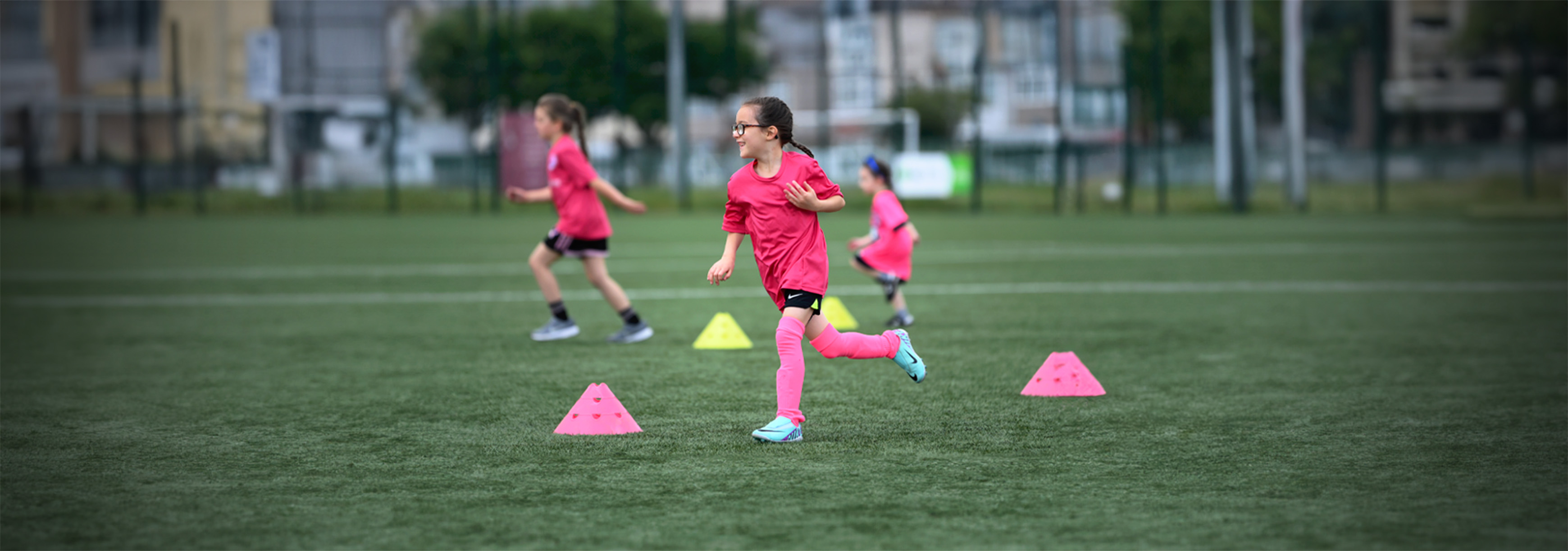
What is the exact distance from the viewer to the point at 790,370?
230 inches

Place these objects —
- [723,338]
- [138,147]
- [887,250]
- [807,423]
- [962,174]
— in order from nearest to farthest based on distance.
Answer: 1. [807,423]
2. [723,338]
3. [887,250]
4. [962,174]
5. [138,147]

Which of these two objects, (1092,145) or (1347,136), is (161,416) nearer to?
(1092,145)

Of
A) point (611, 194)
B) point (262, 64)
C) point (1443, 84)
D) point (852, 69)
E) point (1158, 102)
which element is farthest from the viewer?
point (262, 64)

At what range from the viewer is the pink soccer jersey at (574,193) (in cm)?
948

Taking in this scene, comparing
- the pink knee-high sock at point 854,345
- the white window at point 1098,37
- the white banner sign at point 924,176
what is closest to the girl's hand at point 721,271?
the pink knee-high sock at point 854,345

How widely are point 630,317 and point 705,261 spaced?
7769 millimetres

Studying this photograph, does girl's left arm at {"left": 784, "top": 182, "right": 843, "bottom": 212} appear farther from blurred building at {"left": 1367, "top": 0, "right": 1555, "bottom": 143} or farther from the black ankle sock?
blurred building at {"left": 1367, "top": 0, "right": 1555, "bottom": 143}

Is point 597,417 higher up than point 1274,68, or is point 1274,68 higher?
point 1274,68

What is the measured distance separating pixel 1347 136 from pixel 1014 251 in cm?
1831

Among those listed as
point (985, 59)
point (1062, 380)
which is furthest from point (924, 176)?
point (1062, 380)

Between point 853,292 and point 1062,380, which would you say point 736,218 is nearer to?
point 1062,380

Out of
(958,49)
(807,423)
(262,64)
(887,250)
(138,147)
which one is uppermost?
(262,64)

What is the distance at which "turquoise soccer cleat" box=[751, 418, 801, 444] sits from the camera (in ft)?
18.7

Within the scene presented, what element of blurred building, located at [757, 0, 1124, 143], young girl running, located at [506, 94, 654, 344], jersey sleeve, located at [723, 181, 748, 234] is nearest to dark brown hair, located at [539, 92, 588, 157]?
young girl running, located at [506, 94, 654, 344]
